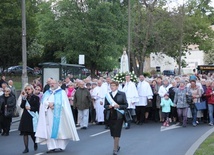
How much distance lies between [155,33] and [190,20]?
1139 cm

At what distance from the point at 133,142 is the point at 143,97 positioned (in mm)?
5354

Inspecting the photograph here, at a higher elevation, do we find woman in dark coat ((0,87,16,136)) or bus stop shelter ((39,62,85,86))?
bus stop shelter ((39,62,85,86))

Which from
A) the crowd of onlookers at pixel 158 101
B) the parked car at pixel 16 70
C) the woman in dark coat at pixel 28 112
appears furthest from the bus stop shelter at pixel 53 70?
the parked car at pixel 16 70

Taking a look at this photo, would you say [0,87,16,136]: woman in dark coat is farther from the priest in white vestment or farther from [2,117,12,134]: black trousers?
the priest in white vestment

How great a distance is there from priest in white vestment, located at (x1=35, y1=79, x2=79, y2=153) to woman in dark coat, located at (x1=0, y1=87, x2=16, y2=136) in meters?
4.06

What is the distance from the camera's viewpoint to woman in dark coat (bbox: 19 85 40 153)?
12.7 metres

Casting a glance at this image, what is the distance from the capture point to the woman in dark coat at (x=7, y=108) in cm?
1639

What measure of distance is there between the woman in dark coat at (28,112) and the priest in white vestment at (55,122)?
39cm

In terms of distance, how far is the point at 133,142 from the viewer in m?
14.4

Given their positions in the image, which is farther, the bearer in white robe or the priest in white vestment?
the bearer in white robe

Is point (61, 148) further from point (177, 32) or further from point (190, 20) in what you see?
point (190, 20)

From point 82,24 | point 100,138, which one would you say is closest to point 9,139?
point 100,138

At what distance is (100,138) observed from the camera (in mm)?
15422

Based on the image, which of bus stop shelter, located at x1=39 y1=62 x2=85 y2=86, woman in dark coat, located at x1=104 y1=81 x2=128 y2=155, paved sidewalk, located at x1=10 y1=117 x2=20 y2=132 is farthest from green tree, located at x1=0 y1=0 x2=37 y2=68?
woman in dark coat, located at x1=104 y1=81 x2=128 y2=155
